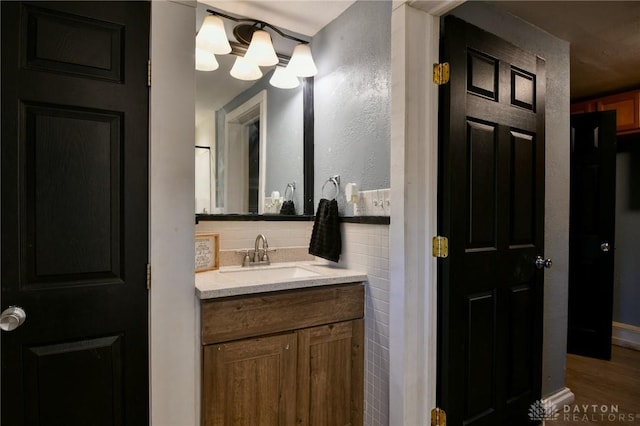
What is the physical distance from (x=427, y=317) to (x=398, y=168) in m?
0.70

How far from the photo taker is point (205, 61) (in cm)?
210

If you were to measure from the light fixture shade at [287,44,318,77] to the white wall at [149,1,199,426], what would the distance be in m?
1.06

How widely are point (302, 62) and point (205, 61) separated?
2.08ft

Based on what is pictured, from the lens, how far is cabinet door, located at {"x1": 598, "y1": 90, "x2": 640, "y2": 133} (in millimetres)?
3066

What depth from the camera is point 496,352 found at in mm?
1755

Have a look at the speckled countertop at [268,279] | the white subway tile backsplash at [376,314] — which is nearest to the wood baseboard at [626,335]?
the white subway tile backsplash at [376,314]

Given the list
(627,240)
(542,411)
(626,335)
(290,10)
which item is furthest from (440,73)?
(626,335)

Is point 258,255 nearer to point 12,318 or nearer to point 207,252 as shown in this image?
point 207,252

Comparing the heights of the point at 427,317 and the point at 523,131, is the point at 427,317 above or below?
below

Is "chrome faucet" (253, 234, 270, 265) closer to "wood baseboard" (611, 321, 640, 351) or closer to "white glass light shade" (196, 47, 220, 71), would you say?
"white glass light shade" (196, 47, 220, 71)

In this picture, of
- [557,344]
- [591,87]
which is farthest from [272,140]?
[591,87]

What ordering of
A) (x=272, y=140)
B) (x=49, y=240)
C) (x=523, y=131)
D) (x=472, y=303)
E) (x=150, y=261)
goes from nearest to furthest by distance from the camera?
(x=49, y=240)
(x=150, y=261)
(x=472, y=303)
(x=523, y=131)
(x=272, y=140)

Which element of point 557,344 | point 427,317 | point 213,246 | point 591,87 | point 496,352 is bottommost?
point 557,344

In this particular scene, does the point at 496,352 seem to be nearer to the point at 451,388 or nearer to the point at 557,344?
the point at 451,388
